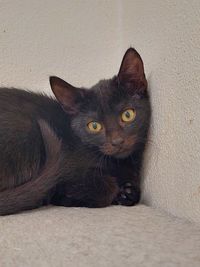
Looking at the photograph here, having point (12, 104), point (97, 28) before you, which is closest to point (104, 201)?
point (12, 104)

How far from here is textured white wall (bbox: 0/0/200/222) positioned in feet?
3.19

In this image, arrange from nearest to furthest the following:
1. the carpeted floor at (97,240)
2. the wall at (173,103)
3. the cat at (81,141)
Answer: the carpeted floor at (97,240)
the wall at (173,103)
the cat at (81,141)

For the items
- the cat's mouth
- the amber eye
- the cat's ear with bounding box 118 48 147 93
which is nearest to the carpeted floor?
the cat's mouth

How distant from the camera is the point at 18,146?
1183 millimetres

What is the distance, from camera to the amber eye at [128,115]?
47.9 inches

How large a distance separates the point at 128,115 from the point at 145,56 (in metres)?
0.23

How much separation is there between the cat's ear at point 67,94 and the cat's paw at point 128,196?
331 mm

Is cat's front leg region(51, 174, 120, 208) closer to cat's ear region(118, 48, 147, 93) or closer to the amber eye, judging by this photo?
the amber eye

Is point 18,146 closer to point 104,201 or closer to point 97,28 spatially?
point 104,201

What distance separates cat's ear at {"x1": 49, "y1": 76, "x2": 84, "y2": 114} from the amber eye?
172mm

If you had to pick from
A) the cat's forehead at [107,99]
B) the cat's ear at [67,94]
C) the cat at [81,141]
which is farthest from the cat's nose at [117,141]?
the cat's ear at [67,94]

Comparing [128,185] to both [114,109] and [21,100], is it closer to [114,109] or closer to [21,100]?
[114,109]

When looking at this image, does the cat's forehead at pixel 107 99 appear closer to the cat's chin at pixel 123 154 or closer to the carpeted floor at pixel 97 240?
the cat's chin at pixel 123 154

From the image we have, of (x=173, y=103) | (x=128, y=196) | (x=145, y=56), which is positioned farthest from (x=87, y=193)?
(x=145, y=56)
